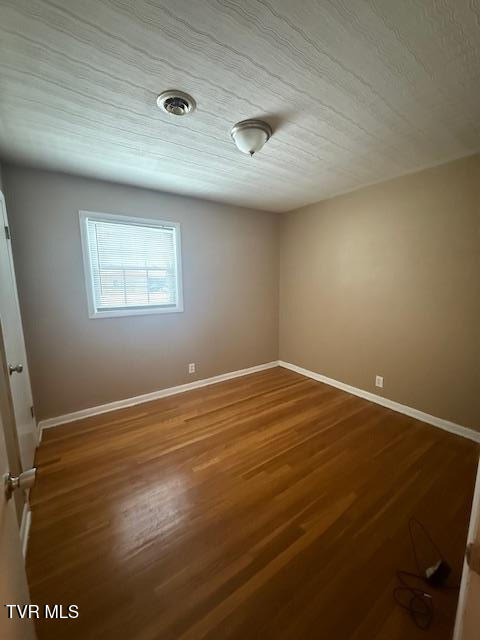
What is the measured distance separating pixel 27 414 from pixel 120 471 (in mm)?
870

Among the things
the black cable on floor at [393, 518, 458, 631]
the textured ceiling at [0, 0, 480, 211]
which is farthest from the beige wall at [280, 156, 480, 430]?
the black cable on floor at [393, 518, 458, 631]

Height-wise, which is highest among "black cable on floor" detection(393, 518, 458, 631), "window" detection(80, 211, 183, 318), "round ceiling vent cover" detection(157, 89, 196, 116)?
"round ceiling vent cover" detection(157, 89, 196, 116)

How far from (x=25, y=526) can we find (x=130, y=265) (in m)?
2.26

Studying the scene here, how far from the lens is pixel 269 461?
6.57 feet

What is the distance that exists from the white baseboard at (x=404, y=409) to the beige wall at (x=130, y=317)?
3.26ft

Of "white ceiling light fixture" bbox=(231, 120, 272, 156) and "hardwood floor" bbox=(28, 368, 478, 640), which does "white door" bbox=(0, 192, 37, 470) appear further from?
"white ceiling light fixture" bbox=(231, 120, 272, 156)

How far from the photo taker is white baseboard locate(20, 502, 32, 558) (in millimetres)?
1348

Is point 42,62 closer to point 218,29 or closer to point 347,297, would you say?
point 218,29

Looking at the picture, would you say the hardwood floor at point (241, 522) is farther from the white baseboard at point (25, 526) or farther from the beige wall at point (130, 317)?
the beige wall at point (130, 317)

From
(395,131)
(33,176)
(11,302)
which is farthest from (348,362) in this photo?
(33,176)

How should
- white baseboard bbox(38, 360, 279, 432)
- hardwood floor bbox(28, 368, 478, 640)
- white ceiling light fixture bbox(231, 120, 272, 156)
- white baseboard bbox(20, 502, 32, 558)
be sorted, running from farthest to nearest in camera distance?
white baseboard bbox(38, 360, 279, 432) → white ceiling light fixture bbox(231, 120, 272, 156) → white baseboard bbox(20, 502, 32, 558) → hardwood floor bbox(28, 368, 478, 640)

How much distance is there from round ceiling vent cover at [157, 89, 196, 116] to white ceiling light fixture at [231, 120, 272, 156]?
32 centimetres

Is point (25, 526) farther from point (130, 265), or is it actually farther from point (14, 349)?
point (130, 265)

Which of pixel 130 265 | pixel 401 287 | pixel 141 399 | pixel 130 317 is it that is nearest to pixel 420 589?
pixel 401 287
